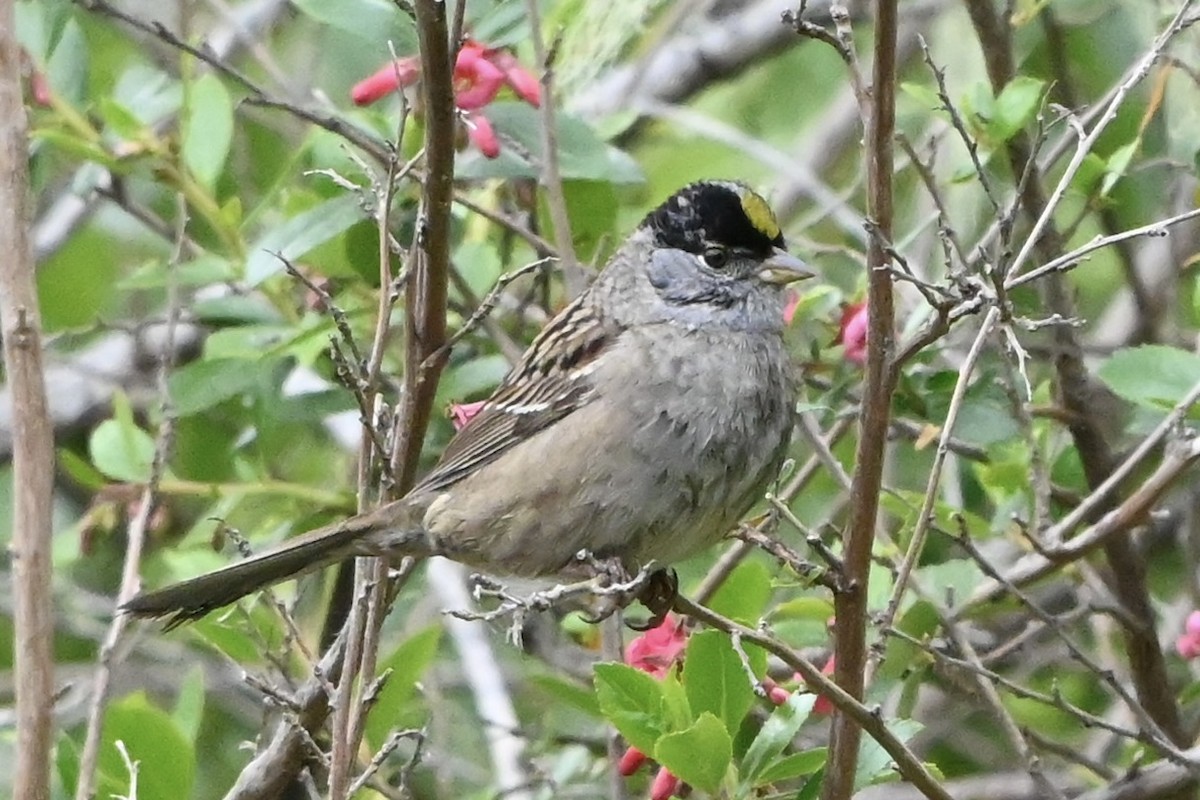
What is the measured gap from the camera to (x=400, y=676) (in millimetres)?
2377

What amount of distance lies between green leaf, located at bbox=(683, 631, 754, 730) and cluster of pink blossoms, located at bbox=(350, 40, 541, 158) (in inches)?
31.9

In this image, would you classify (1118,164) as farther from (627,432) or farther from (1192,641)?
(627,432)

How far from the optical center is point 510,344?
291 centimetres

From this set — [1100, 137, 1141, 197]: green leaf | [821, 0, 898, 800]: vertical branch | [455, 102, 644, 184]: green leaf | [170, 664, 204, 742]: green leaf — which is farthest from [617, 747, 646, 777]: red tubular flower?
[1100, 137, 1141, 197]: green leaf

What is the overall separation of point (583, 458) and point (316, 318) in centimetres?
49

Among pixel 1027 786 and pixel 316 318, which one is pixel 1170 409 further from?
pixel 316 318

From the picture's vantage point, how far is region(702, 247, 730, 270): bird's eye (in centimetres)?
270

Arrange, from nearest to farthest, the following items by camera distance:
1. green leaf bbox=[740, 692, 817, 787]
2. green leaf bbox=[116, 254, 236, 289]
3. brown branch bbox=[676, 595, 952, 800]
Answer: brown branch bbox=[676, 595, 952, 800], green leaf bbox=[740, 692, 817, 787], green leaf bbox=[116, 254, 236, 289]

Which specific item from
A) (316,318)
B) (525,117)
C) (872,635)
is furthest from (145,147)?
(872,635)

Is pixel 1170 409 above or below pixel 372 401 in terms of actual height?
below

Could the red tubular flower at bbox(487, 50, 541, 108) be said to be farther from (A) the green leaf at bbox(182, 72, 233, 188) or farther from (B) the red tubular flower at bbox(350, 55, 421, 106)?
(A) the green leaf at bbox(182, 72, 233, 188)

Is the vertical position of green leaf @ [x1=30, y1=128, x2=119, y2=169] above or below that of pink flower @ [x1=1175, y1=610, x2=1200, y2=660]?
above

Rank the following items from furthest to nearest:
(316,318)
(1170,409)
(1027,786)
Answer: (1027,786), (316,318), (1170,409)

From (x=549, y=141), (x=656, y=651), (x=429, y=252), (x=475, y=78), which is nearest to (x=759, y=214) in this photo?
(x=549, y=141)
